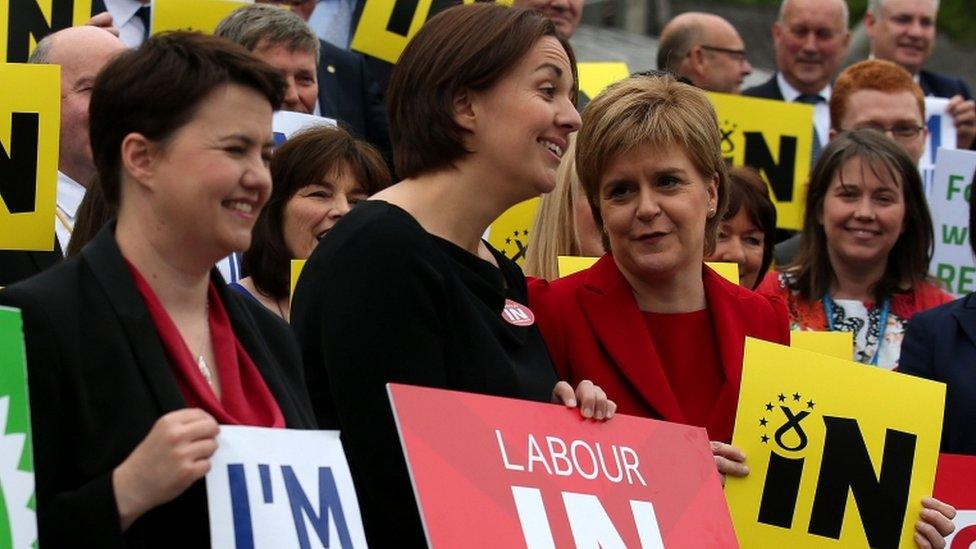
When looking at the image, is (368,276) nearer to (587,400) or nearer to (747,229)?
(587,400)

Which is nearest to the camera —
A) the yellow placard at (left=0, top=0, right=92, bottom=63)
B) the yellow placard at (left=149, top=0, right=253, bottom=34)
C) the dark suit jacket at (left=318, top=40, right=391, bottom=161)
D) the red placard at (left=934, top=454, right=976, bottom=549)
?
the red placard at (left=934, top=454, right=976, bottom=549)

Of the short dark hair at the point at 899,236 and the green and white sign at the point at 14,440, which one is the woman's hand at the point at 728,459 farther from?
the short dark hair at the point at 899,236

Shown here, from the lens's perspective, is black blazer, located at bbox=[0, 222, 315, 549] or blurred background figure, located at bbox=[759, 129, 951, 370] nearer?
black blazer, located at bbox=[0, 222, 315, 549]

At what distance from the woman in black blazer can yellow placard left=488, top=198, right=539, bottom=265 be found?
3249mm

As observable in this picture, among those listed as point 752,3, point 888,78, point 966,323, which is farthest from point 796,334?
point 752,3

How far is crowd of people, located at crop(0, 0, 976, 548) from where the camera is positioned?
145 inches

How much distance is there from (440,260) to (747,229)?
3405 millimetres

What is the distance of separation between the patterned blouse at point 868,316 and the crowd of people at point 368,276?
28 mm

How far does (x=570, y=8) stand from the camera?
31.6 feet

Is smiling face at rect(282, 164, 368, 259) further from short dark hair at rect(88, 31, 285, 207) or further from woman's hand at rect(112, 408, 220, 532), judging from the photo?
woman's hand at rect(112, 408, 220, 532)

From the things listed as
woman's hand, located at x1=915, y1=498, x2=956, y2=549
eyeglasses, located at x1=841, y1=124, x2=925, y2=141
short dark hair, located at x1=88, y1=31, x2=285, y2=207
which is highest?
short dark hair, located at x1=88, y1=31, x2=285, y2=207

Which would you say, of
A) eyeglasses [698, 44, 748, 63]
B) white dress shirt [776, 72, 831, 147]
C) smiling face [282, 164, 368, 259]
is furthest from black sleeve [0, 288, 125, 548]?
white dress shirt [776, 72, 831, 147]

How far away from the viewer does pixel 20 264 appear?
621cm

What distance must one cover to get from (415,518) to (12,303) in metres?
1.18
